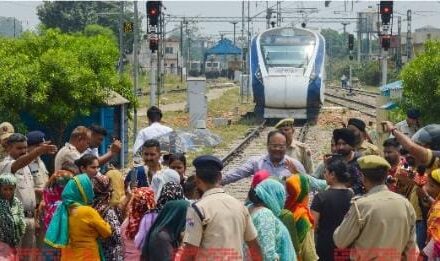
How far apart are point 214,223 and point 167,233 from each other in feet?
1.56

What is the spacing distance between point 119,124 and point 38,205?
35.7 feet

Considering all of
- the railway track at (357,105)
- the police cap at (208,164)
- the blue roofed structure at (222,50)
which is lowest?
the railway track at (357,105)

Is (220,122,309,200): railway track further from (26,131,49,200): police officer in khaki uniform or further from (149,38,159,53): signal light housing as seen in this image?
(26,131,49,200): police officer in khaki uniform

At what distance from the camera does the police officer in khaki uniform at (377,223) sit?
653cm

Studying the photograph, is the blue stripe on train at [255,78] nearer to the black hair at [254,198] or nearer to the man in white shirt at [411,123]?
the man in white shirt at [411,123]

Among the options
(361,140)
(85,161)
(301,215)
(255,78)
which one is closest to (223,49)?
(255,78)

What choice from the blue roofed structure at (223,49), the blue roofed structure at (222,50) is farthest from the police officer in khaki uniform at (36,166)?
the blue roofed structure at (223,49)

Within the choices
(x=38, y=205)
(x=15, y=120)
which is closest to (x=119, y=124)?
(x=15, y=120)

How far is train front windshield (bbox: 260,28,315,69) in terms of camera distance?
32188 millimetres

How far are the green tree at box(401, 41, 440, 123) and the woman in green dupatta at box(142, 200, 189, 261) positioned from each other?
12.2 meters

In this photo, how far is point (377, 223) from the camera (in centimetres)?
652

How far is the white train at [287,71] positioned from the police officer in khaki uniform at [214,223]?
81.6 ft

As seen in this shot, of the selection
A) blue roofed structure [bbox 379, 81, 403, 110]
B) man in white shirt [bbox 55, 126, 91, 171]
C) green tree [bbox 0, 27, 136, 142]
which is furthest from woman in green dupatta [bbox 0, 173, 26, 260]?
blue roofed structure [bbox 379, 81, 403, 110]

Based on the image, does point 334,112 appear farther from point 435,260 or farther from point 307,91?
point 435,260
